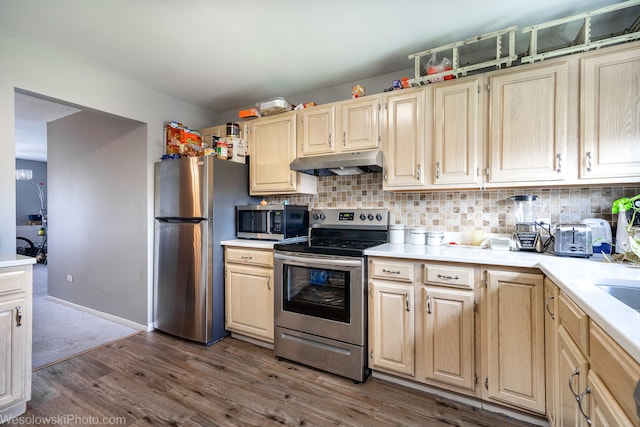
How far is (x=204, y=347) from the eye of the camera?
8.48ft

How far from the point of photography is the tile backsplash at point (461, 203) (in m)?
1.94

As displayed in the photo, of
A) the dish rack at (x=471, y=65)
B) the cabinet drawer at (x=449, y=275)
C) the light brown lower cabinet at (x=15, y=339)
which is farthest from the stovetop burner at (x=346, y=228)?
the light brown lower cabinet at (x=15, y=339)

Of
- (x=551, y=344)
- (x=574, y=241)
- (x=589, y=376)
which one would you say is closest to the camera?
(x=589, y=376)

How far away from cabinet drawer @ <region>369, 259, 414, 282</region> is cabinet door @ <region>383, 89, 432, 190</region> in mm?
623

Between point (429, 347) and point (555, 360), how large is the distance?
660 millimetres

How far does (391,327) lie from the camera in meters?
1.98

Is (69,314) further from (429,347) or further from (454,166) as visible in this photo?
(454,166)

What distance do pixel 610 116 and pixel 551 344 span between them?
1339 millimetres

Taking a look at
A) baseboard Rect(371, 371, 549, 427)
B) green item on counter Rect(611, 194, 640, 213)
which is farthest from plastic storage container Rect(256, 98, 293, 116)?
green item on counter Rect(611, 194, 640, 213)

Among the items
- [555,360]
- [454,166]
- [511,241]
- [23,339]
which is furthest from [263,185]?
[555,360]

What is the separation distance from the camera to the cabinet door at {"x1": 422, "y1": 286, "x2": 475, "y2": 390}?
1.76m

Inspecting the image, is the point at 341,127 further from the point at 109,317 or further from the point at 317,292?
the point at 109,317

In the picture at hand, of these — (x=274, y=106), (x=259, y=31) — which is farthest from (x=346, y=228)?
(x=259, y=31)

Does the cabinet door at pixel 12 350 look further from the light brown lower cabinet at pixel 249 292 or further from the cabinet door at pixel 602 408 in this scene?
the cabinet door at pixel 602 408
